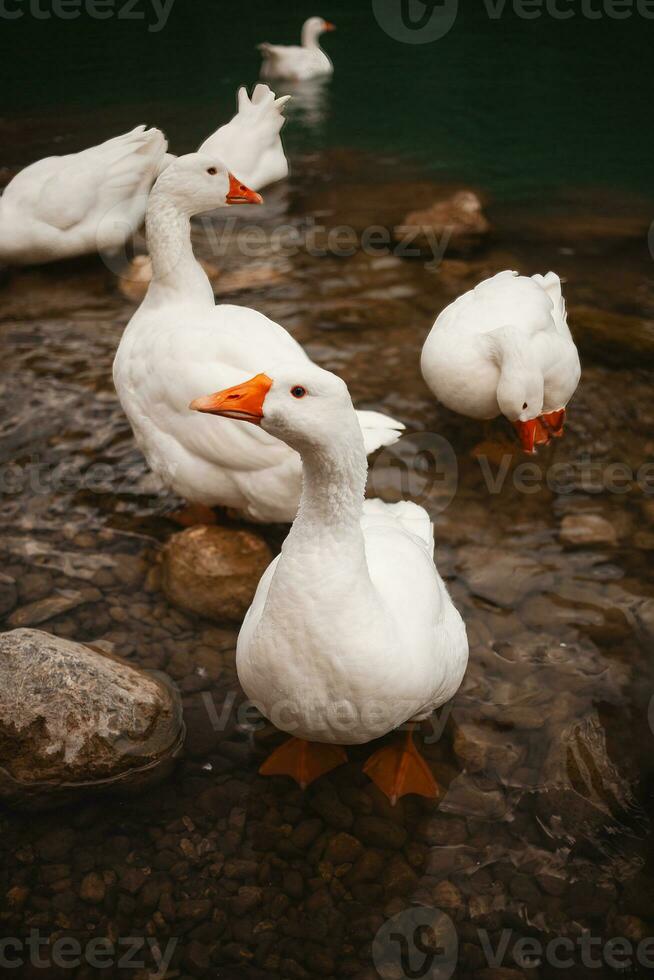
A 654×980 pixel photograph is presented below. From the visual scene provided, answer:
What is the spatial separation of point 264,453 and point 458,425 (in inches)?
74.6

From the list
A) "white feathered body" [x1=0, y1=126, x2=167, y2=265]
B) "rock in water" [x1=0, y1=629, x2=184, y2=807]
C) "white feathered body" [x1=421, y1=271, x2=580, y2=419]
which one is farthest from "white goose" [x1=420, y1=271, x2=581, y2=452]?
"white feathered body" [x1=0, y1=126, x2=167, y2=265]

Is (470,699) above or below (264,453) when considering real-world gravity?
below

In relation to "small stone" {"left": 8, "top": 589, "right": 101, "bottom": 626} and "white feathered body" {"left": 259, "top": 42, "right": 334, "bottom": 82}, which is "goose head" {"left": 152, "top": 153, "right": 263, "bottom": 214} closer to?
"small stone" {"left": 8, "top": 589, "right": 101, "bottom": 626}

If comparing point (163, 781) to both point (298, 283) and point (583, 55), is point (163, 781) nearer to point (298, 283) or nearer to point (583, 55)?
point (298, 283)

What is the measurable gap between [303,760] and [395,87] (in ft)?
36.8

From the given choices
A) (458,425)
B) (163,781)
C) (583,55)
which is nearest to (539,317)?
(458,425)

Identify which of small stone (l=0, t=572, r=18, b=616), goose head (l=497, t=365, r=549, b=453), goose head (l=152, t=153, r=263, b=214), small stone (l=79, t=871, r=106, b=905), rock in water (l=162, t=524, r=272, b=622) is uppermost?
goose head (l=152, t=153, r=263, b=214)

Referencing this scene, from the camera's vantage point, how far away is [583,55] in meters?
13.1

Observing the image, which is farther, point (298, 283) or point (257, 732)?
point (298, 283)

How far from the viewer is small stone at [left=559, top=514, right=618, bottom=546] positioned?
4238 millimetres

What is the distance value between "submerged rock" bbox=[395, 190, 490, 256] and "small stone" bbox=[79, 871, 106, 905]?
5471mm

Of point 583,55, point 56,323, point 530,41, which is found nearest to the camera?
point 56,323

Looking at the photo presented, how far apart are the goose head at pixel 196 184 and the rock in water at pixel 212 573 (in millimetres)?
1775

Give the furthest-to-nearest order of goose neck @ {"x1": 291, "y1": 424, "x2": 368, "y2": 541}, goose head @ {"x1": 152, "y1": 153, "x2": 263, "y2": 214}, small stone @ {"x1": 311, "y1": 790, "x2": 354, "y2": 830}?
1. goose head @ {"x1": 152, "y1": 153, "x2": 263, "y2": 214}
2. small stone @ {"x1": 311, "y1": 790, "x2": 354, "y2": 830}
3. goose neck @ {"x1": 291, "y1": 424, "x2": 368, "y2": 541}
